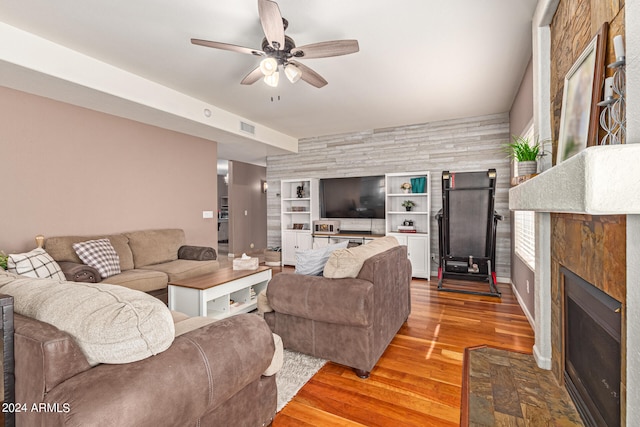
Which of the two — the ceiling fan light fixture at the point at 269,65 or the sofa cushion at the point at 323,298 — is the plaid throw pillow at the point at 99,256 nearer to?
the sofa cushion at the point at 323,298

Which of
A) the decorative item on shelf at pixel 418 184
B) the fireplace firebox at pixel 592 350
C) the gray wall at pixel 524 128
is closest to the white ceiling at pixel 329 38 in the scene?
the gray wall at pixel 524 128

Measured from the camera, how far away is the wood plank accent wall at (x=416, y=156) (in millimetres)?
4746

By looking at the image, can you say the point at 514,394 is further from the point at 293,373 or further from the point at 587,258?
the point at 293,373

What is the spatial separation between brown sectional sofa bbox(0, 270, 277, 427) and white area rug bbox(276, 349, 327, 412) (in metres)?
0.70

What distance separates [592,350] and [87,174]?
4.91m

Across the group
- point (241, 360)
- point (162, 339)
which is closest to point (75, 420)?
point (162, 339)

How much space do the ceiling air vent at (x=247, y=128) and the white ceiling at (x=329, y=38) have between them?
1.84 ft

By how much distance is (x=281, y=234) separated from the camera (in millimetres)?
6520

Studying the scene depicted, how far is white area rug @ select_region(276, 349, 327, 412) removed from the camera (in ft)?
6.36

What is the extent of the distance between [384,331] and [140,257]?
129 inches

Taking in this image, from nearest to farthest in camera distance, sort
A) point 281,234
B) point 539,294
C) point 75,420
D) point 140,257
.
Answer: point 75,420 < point 539,294 < point 140,257 < point 281,234

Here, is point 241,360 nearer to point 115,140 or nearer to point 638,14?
point 638,14

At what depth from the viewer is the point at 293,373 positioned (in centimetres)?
217

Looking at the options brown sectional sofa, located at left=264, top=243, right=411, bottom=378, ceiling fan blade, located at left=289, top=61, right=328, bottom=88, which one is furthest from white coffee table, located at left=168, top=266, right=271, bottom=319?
ceiling fan blade, located at left=289, top=61, right=328, bottom=88
